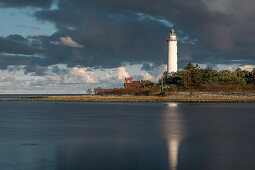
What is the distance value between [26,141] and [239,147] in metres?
13.2

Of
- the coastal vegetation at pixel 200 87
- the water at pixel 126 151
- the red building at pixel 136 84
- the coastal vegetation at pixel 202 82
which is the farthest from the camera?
the red building at pixel 136 84

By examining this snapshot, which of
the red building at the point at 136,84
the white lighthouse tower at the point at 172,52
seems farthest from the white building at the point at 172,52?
the red building at the point at 136,84

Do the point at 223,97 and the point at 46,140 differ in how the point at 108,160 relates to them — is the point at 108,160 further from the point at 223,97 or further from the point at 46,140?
the point at 223,97

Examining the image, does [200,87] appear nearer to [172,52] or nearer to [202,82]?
[202,82]

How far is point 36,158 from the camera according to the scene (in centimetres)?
1656

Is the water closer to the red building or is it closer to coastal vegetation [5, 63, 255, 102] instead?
coastal vegetation [5, 63, 255, 102]

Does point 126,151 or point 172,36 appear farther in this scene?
point 172,36

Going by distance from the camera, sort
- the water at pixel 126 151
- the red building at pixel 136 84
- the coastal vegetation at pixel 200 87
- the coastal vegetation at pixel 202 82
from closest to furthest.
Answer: the water at pixel 126 151 < the coastal vegetation at pixel 200 87 < the coastal vegetation at pixel 202 82 < the red building at pixel 136 84

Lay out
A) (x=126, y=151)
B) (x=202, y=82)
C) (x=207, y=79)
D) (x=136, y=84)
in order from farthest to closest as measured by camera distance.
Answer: (x=136, y=84)
(x=207, y=79)
(x=202, y=82)
(x=126, y=151)

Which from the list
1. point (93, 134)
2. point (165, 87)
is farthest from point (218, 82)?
point (93, 134)

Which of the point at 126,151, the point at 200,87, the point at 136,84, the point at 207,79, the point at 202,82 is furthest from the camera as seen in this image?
the point at 136,84

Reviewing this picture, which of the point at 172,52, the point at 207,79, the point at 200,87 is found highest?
the point at 172,52

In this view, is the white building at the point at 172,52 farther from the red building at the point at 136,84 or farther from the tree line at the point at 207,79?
the red building at the point at 136,84

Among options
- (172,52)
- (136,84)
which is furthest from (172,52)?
(136,84)
